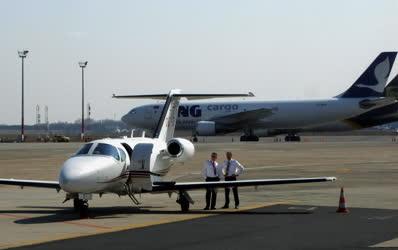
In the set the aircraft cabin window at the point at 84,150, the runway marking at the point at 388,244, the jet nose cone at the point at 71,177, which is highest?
the aircraft cabin window at the point at 84,150

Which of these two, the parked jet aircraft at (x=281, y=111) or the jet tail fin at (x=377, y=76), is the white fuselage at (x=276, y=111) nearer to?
the parked jet aircraft at (x=281, y=111)

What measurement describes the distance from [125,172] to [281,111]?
7575 centimetres

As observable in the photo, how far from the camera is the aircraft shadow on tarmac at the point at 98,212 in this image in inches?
794

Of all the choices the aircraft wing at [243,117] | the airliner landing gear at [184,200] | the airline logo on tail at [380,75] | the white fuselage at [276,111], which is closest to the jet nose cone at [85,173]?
the airliner landing gear at [184,200]

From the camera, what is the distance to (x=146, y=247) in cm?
1473

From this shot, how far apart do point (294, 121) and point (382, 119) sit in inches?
473

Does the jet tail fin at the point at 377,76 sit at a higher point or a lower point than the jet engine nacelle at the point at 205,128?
higher

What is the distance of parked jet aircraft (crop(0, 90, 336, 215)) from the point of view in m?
19.3

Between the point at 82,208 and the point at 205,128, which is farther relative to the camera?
the point at 205,128

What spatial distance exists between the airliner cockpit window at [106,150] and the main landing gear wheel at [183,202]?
7.38 feet

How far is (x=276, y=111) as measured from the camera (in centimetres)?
9575

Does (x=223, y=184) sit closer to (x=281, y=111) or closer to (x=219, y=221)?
(x=219, y=221)

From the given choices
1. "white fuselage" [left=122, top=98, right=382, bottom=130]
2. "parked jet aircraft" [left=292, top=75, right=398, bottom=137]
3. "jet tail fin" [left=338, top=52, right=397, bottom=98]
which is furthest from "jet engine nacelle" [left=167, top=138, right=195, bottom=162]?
"parked jet aircraft" [left=292, top=75, right=398, bottom=137]

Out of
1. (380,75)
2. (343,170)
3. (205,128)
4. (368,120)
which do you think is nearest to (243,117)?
(205,128)
